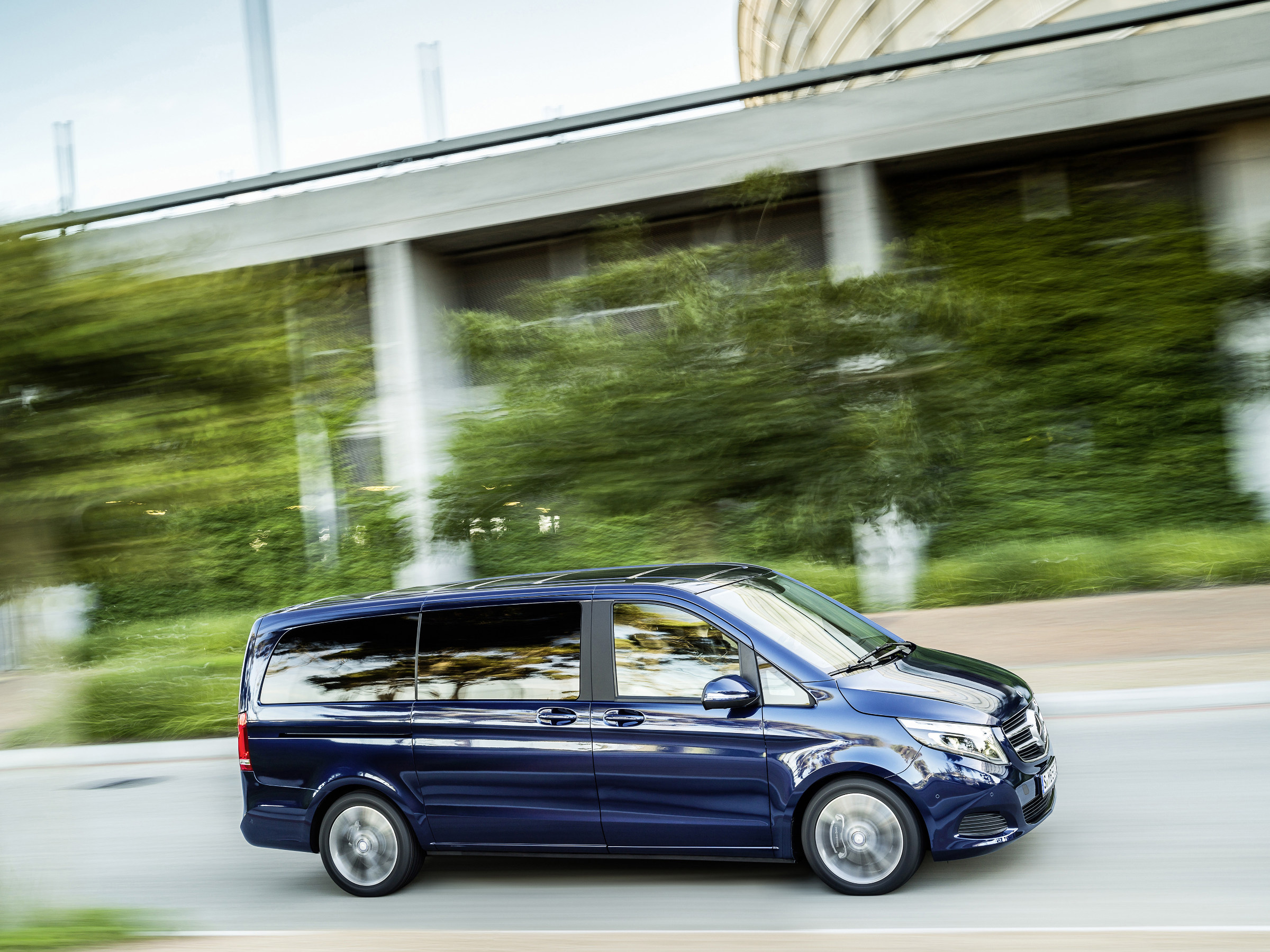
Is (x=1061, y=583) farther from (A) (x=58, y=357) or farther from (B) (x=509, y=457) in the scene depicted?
(A) (x=58, y=357)

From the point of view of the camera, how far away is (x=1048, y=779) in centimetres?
583

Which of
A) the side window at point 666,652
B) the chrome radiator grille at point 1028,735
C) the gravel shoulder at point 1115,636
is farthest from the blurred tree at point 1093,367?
the side window at point 666,652

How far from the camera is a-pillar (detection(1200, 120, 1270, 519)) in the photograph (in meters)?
18.4

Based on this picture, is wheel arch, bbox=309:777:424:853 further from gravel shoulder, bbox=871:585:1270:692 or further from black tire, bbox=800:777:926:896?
gravel shoulder, bbox=871:585:1270:692

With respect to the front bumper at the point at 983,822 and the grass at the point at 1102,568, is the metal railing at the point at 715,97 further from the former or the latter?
the front bumper at the point at 983,822

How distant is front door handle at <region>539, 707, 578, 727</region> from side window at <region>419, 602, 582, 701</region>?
53 millimetres

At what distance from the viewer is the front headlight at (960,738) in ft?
17.9

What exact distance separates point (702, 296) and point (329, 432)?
6.34 meters

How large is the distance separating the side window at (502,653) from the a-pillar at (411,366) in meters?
14.5

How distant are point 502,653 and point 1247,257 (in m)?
16.6

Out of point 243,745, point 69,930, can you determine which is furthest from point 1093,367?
point 69,930

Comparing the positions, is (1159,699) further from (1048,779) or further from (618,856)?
(618,856)

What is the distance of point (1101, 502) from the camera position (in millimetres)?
19422

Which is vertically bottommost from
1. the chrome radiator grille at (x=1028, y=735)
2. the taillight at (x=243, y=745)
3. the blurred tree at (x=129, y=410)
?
the chrome radiator grille at (x=1028, y=735)
